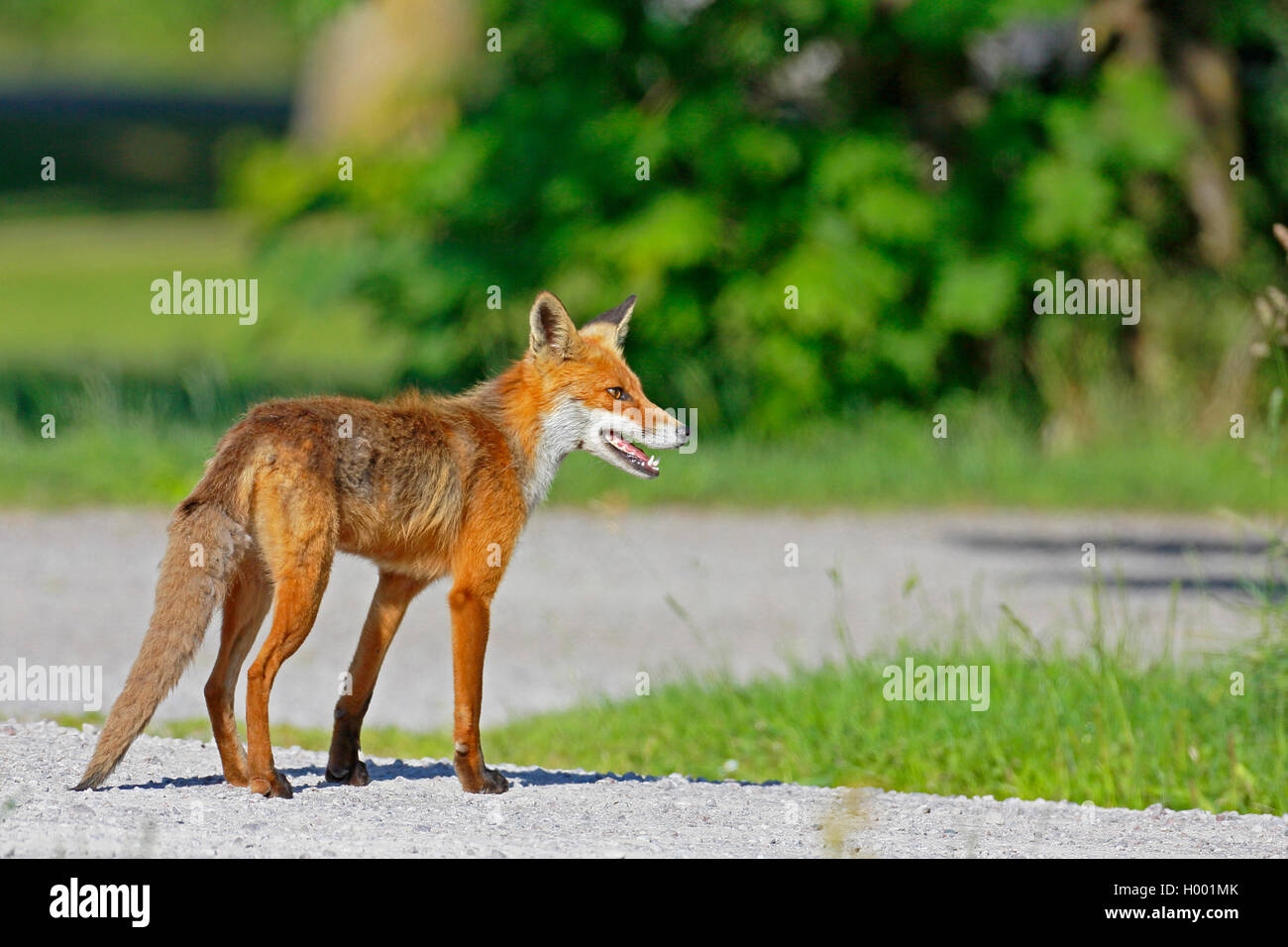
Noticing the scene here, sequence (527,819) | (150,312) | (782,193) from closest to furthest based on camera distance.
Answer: (527,819), (782,193), (150,312)

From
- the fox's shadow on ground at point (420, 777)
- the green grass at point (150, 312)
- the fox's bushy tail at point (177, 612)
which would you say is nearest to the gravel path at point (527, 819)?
the fox's shadow on ground at point (420, 777)

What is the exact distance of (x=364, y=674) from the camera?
6.76 metres

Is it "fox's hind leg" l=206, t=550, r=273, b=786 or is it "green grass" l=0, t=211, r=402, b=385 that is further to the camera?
"green grass" l=0, t=211, r=402, b=385

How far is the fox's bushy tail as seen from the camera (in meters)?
5.96

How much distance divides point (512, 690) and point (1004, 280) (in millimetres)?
7558

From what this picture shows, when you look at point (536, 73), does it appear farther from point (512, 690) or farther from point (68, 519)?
point (512, 690)

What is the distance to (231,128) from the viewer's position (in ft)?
188

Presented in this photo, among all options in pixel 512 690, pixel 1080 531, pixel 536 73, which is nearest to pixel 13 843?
pixel 512 690

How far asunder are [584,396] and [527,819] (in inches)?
62.7

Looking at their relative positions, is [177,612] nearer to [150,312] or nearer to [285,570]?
[285,570]

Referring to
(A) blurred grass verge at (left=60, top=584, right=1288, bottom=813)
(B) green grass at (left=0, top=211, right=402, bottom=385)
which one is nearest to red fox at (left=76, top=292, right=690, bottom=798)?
(A) blurred grass verge at (left=60, top=584, right=1288, bottom=813)

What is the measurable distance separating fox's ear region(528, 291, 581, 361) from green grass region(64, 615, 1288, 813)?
2248 millimetres

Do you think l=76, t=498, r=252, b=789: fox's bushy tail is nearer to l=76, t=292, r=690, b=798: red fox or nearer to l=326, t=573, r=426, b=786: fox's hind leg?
l=76, t=292, r=690, b=798: red fox

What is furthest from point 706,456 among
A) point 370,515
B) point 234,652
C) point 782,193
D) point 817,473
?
point 234,652
